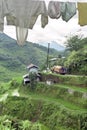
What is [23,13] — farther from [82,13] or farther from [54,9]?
[82,13]

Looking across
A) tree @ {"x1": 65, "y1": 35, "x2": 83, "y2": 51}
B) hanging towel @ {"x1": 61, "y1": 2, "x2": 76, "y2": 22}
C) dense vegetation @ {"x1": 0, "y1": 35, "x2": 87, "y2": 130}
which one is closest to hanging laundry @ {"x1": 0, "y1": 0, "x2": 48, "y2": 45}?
hanging towel @ {"x1": 61, "y1": 2, "x2": 76, "y2": 22}

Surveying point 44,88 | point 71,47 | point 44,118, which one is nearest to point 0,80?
point 71,47

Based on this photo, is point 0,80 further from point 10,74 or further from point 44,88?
point 44,88

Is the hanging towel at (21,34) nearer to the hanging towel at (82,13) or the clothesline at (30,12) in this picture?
the clothesline at (30,12)

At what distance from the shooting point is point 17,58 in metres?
55.2

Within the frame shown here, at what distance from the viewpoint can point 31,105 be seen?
18.3 metres

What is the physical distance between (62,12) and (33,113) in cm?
1136

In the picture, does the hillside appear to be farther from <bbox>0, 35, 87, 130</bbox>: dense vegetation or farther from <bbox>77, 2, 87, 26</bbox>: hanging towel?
<bbox>77, 2, 87, 26</bbox>: hanging towel

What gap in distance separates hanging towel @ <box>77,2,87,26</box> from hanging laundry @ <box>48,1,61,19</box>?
387 mm

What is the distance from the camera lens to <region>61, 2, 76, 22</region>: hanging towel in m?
6.88

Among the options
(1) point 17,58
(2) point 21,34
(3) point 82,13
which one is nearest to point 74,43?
(3) point 82,13

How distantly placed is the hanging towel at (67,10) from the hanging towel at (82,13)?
285 millimetres

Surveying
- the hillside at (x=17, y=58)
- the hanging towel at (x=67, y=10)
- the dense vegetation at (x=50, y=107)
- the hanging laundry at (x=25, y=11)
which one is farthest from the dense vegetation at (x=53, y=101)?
the hillside at (x=17, y=58)

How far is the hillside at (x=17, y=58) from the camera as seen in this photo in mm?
48156
